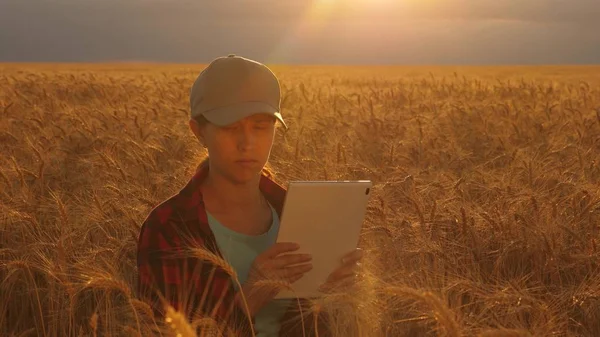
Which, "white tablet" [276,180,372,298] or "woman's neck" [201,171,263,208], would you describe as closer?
"white tablet" [276,180,372,298]

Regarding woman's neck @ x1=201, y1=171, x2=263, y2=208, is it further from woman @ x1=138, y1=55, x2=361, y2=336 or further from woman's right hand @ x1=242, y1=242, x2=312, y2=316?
woman's right hand @ x1=242, y1=242, x2=312, y2=316

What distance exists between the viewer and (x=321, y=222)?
6.49 feet

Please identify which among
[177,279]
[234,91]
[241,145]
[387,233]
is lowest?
[177,279]

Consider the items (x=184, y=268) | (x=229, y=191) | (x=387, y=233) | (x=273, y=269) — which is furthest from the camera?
(x=387, y=233)

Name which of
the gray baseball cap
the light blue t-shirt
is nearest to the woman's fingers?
the light blue t-shirt

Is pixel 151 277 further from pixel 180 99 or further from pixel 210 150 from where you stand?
pixel 180 99

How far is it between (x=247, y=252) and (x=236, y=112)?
41 cm

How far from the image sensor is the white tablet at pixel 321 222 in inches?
75.5

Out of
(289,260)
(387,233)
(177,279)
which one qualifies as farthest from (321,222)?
(387,233)

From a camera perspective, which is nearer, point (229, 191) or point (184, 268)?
point (184, 268)

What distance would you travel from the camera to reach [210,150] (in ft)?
6.84

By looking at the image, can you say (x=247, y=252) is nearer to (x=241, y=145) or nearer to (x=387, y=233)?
(x=241, y=145)

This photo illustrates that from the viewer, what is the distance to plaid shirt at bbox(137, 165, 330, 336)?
1.99 metres

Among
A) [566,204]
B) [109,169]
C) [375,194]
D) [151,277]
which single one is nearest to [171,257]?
[151,277]
